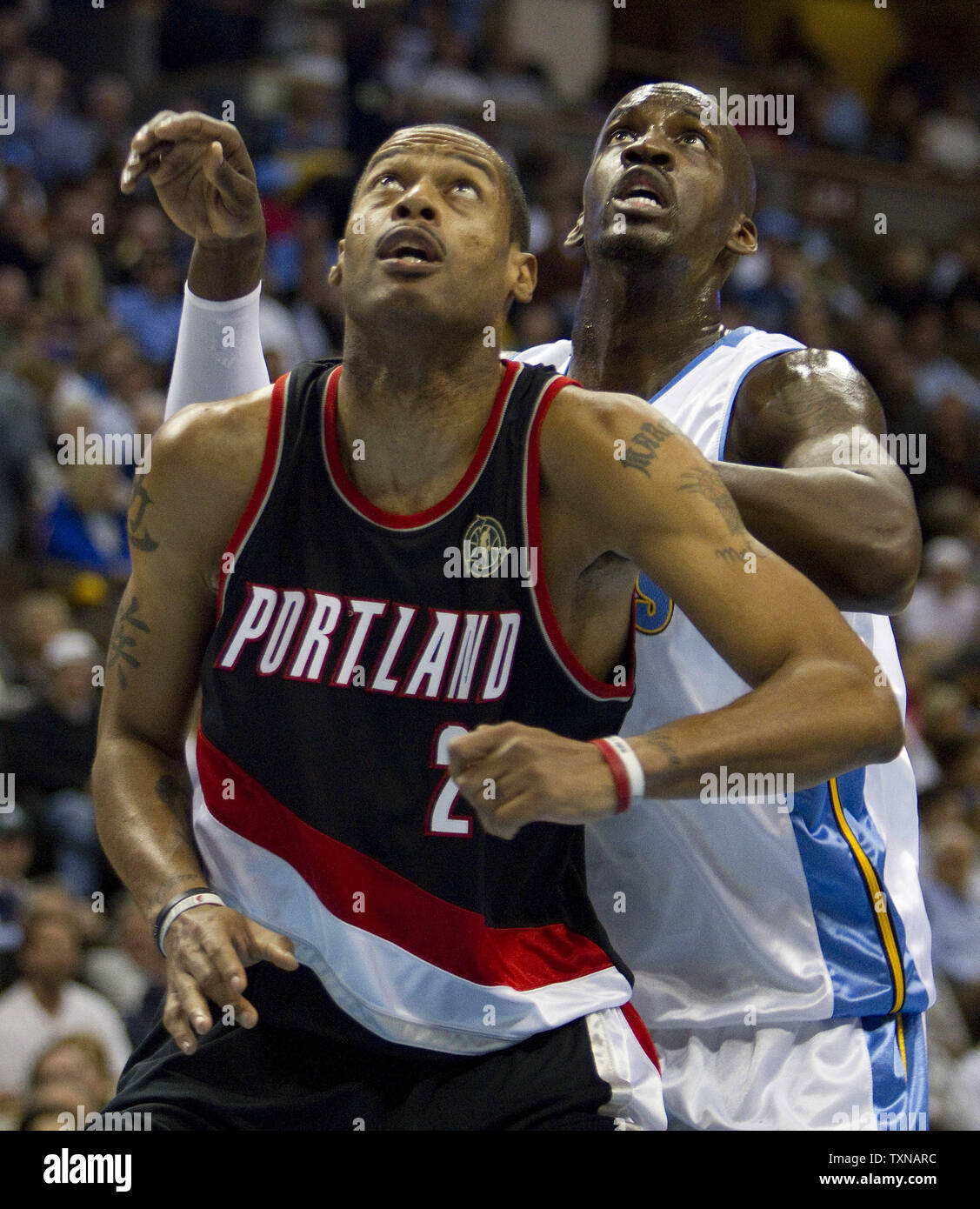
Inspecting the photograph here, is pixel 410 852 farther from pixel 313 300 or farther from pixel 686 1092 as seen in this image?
pixel 313 300

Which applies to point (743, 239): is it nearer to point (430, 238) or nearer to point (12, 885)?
point (430, 238)

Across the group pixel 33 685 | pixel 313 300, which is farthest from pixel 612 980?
pixel 313 300

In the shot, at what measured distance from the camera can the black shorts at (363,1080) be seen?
2.45 meters

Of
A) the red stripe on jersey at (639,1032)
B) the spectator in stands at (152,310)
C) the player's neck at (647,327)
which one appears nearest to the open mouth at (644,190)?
the player's neck at (647,327)

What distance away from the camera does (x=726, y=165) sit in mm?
3537

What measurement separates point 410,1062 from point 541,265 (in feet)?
29.1

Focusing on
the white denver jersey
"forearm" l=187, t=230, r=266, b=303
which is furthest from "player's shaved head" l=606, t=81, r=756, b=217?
"forearm" l=187, t=230, r=266, b=303

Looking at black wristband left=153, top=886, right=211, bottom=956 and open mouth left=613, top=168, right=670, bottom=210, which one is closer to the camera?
black wristband left=153, top=886, right=211, bottom=956

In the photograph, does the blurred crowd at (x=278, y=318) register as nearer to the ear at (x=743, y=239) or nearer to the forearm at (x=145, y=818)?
the forearm at (x=145, y=818)

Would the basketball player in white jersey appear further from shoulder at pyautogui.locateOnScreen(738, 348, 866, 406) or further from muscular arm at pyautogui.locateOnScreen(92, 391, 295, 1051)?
Result: muscular arm at pyautogui.locateOnScreen(92, 391, 295, 1051)

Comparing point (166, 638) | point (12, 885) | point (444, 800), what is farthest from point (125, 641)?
point (12, 885)

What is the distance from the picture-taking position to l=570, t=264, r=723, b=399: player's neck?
11.5 feet

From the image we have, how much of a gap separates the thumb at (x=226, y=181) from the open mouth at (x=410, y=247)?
0.44m

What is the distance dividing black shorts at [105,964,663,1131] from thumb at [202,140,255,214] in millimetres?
1336
